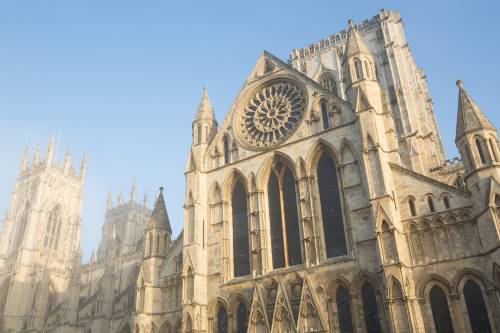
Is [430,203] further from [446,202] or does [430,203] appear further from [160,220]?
[160,220]

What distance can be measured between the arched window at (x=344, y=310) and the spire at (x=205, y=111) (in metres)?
13.6

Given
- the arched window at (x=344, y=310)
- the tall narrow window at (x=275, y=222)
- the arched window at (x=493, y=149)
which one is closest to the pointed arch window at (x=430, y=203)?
the arched window at (x=493, y=149)

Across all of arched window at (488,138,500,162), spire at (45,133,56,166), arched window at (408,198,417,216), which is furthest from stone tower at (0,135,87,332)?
arched window at (488,138,500,162)

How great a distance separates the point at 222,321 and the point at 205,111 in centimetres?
1273

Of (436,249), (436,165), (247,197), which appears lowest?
(436,249)

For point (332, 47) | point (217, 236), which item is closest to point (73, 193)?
point (332, 47)

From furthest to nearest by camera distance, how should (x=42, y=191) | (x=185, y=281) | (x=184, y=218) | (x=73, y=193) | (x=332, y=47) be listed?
(x=73, y=193) → (x=42, y=191) → (x=332, y=47) → (x=184, y=218) → (x=185, y=281)

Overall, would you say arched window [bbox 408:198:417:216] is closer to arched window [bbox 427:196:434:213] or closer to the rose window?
arched window [bbox 427:196:434:213]

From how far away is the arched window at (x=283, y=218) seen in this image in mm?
21422

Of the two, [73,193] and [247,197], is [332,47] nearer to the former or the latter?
[247,197]

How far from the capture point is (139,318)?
2273 centimetres

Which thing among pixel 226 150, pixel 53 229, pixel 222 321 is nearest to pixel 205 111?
pixel 226 150

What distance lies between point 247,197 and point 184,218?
369 centimetres

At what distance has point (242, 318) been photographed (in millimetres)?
21000
